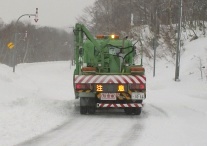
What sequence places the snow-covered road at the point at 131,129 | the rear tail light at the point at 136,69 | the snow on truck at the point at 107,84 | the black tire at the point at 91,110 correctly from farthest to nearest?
1. the black tire at the point at 91,110
2. the rear tail light at the point at 136,69
3. the snow on truck at the point at 107,84
4. the snow-covered road at the point at 131,129

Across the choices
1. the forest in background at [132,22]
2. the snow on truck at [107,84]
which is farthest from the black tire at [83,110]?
the forest in background at [132,22]

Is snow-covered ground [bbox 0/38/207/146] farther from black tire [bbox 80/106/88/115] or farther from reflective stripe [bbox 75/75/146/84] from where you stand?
reflective stripe [bbox 75/75/146/84]

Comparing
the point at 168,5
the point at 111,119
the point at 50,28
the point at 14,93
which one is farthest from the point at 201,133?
the point at 50,28

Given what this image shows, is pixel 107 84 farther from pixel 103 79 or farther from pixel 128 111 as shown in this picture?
pixel 128 111

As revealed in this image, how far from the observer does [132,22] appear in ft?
207

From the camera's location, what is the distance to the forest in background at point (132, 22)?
150 ft

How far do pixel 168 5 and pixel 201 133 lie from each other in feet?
144

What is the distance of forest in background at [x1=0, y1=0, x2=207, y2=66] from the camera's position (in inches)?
1804

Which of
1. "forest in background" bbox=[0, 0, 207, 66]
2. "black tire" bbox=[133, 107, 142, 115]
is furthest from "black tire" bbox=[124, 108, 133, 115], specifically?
"forest in background" bbox=[0, 0, 207, 66]

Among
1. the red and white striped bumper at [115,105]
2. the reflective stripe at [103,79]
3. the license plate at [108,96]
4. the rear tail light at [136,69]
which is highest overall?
the rear tail light at [136,69]

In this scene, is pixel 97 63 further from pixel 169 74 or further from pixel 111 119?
pixel 169 74

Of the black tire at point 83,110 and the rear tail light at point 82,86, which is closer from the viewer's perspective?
the rear tail light at point 82,86

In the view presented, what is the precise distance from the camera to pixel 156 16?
5531 cm

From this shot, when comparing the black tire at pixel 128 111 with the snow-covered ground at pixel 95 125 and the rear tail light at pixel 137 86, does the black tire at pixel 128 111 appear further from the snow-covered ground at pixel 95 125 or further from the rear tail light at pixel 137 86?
the rear tail light at pixel 137 86
